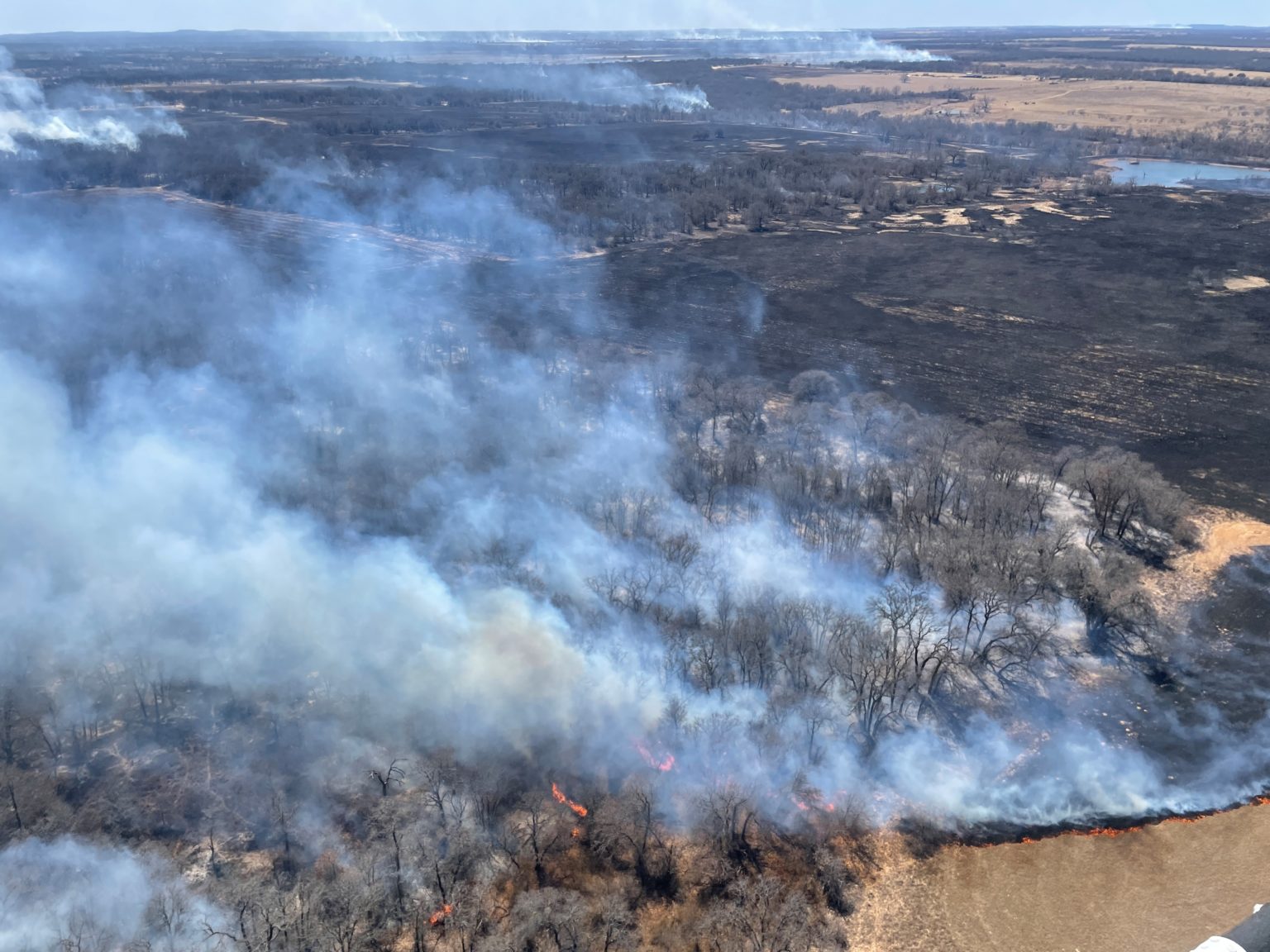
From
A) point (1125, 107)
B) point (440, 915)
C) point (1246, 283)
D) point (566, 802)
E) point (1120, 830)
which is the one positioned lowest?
point (1125, 107)

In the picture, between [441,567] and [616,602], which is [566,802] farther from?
[441,567]

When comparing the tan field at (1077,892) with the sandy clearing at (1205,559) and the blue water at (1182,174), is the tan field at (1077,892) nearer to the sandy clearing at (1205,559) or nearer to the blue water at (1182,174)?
the sandy clearing at (1205,559)

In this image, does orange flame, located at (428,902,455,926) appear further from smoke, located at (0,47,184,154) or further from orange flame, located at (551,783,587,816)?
smoke, located at (0,47,184,154)

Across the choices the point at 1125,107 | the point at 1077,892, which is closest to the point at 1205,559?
the point at 1077,892

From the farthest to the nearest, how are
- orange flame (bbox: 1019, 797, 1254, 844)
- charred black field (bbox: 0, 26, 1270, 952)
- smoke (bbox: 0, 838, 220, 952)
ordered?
orange flame (bbox: 1019, 797, 1254, 844) → charred black field (bbox: 0, 26, 1270, 952) → smoke (bbox: 0, 838, 220, 952)

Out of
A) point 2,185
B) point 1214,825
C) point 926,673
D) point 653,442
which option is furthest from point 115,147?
point 1214,825

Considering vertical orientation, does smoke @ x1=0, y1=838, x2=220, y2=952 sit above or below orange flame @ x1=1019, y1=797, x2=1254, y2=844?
above

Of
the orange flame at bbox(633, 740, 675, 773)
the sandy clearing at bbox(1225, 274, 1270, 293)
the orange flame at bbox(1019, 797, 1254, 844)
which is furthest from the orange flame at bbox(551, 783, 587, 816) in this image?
the sandy clearing at bbox(1225, 274, 1270, 293)

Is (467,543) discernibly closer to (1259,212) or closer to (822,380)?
(822,380)
